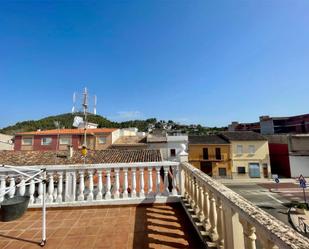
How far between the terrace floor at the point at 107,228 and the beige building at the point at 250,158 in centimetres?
2397

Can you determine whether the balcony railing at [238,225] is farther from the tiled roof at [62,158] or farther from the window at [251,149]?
the window at [251,149]

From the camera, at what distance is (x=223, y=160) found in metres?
24.9

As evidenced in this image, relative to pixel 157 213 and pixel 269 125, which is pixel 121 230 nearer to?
pixel 157 213

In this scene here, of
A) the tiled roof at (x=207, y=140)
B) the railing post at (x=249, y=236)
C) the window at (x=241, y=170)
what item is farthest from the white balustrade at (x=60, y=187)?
the window at (x=241, y=170)

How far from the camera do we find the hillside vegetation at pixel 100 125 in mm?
37156

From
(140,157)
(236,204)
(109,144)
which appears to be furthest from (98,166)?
(109,144)

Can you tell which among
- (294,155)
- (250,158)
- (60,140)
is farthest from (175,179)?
(294,155)

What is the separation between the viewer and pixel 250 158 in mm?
24734

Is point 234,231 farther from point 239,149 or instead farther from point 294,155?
point 294,155

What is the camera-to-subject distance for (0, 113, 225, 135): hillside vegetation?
37.2 m

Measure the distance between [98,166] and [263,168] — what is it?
2650 centimetres

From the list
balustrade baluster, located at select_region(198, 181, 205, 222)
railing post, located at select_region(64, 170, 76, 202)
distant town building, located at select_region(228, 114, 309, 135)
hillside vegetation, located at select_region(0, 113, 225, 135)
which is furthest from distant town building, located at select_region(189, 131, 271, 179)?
balustrade baluster, located at select_region(198, 181, 205, 222)

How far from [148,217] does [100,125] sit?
42.6 meters

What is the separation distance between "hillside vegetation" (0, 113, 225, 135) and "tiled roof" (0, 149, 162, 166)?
18.7 metres
